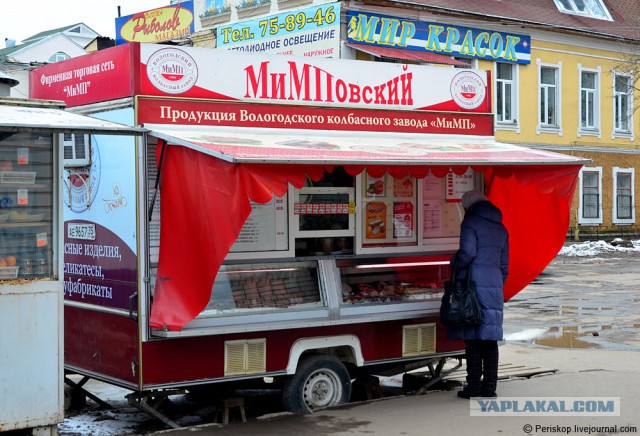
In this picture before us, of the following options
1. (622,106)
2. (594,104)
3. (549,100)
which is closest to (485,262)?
(549,100)

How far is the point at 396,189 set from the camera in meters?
9.12

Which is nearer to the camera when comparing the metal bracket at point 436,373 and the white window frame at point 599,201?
the metal bracket at point 436,373

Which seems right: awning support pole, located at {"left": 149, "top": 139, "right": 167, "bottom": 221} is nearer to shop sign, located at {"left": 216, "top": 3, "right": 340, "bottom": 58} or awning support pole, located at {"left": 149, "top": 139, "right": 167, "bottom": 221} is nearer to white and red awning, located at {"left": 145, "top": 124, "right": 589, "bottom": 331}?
white and red awning, located at {"left": 145, "top": 124, "right": 589, "bottom": 331}

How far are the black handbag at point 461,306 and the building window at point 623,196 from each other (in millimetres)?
29289

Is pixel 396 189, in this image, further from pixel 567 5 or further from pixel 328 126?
pixel 567 5

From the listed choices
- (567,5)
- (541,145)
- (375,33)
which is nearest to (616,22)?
(567,5)

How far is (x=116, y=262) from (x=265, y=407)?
2.06 meters

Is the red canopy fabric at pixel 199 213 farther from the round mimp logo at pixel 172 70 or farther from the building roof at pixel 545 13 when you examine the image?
the building roof at pixel 545 13

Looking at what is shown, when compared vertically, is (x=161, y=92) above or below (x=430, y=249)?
above

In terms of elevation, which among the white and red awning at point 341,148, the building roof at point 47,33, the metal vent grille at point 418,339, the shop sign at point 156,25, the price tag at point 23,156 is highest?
the building roof at point 47,33

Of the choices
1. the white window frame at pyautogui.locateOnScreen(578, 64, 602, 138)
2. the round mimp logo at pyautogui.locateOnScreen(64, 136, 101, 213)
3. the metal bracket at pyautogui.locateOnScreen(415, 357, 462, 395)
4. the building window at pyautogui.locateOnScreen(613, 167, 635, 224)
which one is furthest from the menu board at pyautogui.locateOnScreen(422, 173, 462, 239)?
the building window at pyautogui.locateOnScreen(613, 167, 635, 224)

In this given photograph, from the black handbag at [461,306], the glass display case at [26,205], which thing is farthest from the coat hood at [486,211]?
the glass display case at [26,205]

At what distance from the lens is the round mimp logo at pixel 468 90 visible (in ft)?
30.5

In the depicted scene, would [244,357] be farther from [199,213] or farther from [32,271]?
[32,271]
